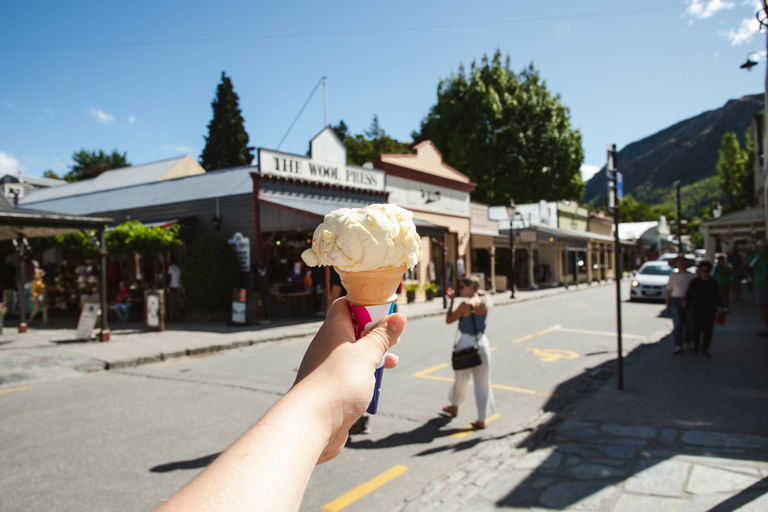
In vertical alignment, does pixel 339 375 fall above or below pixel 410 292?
above

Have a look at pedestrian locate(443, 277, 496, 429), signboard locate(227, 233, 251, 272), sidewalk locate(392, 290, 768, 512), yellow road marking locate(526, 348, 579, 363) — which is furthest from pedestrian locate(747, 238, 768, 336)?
signboard locate(227, 233, 251, 272)

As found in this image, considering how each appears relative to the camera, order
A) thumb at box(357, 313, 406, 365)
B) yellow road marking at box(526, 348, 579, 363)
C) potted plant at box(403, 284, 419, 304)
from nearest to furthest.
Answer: thumb at box(357, 313, 406, 365), yellow road marking at box(526, 348, 579, 363), potted plant at box(403, 284, 419, 304)

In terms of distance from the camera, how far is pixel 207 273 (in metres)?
14.4

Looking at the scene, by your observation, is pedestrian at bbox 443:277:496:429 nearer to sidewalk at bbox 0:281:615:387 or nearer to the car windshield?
sidewalk at bbox 0:281:615:387

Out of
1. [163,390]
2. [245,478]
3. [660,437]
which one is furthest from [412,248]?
[163,390]

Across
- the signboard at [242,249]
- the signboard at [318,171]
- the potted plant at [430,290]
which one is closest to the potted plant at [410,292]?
the potted plant at [430,290]

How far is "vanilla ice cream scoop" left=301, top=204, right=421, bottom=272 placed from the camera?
146 centimetres

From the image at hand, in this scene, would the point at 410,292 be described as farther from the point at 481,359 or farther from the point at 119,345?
the point at 481,359

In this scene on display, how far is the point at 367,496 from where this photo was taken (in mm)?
3811

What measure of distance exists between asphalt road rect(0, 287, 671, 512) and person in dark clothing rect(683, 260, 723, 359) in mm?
1572

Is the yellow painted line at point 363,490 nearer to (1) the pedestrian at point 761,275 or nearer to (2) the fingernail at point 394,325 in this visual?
(2) the fingernail at point 394,325

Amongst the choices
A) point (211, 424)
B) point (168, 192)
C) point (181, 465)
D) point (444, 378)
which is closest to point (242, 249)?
point (168, 192)

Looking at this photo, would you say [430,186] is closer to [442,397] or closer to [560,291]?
[560,291]

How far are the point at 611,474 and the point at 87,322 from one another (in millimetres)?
11652
